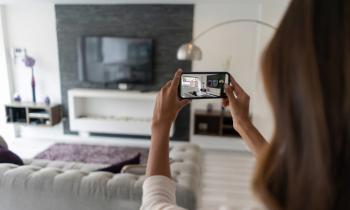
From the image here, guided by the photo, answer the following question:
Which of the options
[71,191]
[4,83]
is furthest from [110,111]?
[71,191]

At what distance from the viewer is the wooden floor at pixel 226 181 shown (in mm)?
2584

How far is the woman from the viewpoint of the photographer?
366mm

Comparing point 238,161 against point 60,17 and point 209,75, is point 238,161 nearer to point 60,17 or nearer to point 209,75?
point 209,75

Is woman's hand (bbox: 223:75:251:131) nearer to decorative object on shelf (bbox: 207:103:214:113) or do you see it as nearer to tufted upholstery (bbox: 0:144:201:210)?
tufted upholstery (bbox: 0:144:201:210)

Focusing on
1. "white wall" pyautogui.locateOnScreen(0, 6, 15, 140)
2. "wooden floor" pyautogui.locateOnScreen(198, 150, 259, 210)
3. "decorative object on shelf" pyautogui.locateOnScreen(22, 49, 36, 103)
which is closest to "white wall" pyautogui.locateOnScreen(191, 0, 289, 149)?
"wooden floor" pyautogui.locateOnScreen(198, 150, 259, 210)

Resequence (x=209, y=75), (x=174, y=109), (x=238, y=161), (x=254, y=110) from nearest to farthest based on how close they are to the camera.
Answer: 1. (x=174, y=109)
2. (x=209, y=75)
3. (x=238, y=161)
4. (x=254, y=110)

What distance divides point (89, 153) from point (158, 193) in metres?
3.34

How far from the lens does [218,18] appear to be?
3.87 meters

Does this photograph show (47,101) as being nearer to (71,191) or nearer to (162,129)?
(71,191)

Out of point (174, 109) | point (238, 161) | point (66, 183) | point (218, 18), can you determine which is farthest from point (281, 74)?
point (218, 18)

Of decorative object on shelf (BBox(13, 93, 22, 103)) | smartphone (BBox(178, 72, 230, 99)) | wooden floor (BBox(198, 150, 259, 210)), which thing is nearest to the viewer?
smartphone (BBox(178, 72, 230, 99))

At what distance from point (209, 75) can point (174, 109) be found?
33 cm

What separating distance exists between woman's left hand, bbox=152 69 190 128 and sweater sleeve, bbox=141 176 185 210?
0.42ft

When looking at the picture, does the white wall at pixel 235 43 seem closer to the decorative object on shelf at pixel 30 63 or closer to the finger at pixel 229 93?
the decorative object on shelf at pixel 30 63
